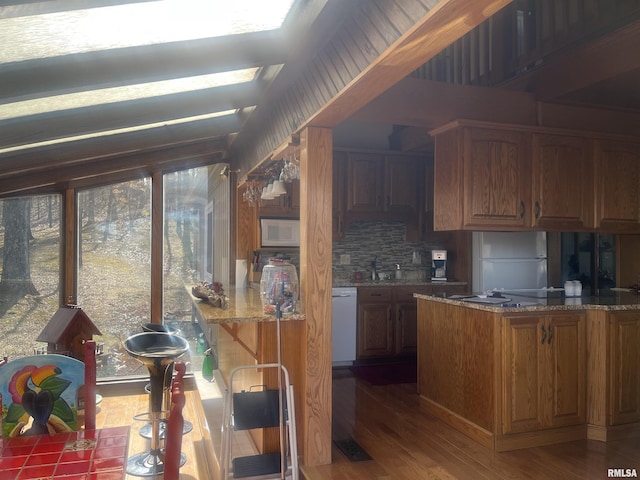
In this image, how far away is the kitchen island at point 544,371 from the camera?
315 centimetres

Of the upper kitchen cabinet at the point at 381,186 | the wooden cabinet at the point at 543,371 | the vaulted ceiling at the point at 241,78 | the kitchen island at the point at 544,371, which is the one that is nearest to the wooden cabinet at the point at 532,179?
the vaulted ceiling at the point at 241,78

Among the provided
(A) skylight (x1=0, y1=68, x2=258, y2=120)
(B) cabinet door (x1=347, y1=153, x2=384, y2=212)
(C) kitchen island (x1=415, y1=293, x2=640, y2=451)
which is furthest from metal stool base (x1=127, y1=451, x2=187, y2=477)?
(B) cabinet door (x1=347, y1=153, x2=384, y2=212)

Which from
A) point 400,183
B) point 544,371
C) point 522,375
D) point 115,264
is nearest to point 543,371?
point 544,371

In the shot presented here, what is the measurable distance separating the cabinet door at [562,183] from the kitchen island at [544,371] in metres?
0.66

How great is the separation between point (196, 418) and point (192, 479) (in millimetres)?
1027

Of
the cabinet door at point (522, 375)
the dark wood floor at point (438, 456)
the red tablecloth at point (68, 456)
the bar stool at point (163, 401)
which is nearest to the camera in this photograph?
the red tablecloth at point (68, 456)

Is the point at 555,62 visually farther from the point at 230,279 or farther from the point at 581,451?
the point at 230,279

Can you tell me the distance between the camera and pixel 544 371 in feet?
10.7

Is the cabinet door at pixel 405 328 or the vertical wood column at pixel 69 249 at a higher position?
the vertical wood column at pixel 69 249

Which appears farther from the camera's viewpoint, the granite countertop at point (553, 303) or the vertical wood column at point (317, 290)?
the granite countertop at point (553, 303)

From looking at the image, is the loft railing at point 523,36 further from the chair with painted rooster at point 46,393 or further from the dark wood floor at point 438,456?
the chair with painted rooster at point 46,393

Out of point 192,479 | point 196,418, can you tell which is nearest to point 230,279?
point 196,418

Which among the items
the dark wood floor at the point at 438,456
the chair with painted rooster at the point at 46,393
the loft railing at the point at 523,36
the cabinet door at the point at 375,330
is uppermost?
the loft railing at the point at 523,36

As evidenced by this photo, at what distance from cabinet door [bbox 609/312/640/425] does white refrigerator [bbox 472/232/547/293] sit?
1833 millimetres
